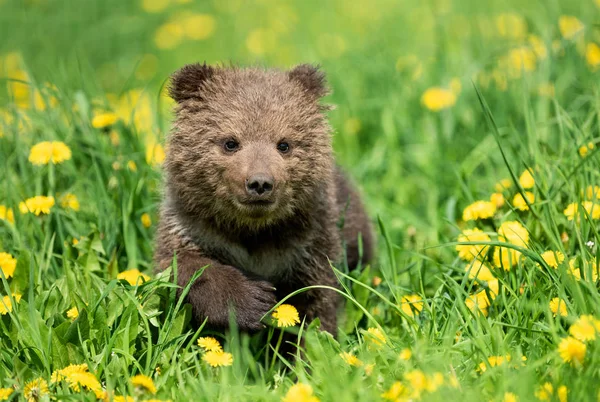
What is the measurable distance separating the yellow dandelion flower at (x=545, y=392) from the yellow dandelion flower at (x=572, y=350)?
13cm

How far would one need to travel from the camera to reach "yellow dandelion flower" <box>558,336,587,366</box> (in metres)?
3.12

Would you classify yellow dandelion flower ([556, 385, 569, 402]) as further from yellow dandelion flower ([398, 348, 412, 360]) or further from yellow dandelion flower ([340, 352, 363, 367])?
yellow dandelion flower ([340, 352, 363, 367])

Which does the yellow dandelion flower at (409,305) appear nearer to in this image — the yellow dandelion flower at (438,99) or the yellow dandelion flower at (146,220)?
the yellow dandelion flower at (146,220)

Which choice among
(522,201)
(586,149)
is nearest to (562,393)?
(522,201)

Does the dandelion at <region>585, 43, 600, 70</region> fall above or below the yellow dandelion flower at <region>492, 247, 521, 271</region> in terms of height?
above

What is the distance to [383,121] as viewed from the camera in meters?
6.59

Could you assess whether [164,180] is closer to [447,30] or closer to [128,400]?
[128,400]

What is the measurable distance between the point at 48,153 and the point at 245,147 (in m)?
1.54

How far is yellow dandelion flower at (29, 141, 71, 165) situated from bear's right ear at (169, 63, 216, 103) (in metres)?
1.04

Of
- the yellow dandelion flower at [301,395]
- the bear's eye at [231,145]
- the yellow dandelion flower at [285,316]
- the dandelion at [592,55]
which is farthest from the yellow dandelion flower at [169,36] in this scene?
the yellow dandelion flower at [301,395]

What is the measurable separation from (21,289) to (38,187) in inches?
39.2

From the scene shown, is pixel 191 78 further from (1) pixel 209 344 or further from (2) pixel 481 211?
(2) pixel 481 211

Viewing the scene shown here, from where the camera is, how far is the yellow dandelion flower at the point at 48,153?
508 cm

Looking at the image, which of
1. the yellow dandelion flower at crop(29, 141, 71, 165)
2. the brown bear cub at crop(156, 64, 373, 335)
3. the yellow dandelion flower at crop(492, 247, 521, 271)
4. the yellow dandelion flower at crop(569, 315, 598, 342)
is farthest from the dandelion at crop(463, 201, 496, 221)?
the yellow dandelion flower at crop(29, 141, 71, 165)
